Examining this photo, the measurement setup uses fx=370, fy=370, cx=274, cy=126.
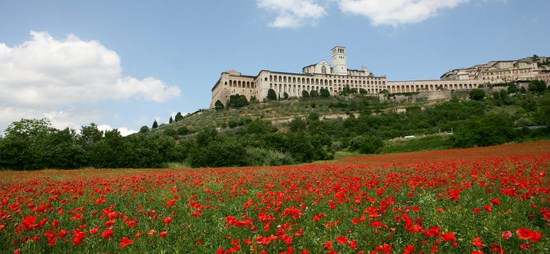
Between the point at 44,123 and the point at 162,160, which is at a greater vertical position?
the point at 44,123

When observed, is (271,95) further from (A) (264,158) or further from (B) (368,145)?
(A) (264,158)

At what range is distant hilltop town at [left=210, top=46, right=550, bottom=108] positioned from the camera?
14838 centimetres

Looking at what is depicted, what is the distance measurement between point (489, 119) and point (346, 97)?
87.1 meters

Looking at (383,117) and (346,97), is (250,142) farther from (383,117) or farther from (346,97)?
(346,97)

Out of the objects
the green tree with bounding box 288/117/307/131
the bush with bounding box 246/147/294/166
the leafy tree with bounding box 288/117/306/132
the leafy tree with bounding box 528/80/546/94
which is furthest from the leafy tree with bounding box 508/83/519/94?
the bush with bounding box 246/147/294/166

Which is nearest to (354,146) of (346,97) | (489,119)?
(489,119)

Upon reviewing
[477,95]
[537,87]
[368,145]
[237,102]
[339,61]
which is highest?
[339,61]

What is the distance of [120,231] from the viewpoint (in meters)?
5.89

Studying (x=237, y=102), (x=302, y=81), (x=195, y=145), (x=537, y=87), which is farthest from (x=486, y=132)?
(x=302, y=81)

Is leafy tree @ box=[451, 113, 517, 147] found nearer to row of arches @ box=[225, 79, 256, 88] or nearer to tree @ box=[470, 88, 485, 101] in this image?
tree @ box=[470, 88, 485, 101]

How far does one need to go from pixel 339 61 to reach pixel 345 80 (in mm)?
13430

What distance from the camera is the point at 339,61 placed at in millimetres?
170875

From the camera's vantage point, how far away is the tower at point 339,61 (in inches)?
6678

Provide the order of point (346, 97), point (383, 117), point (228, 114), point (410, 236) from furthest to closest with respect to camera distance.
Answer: point (346, 97)
point (228, 114)
point (383, 117)
point (410, 236)
